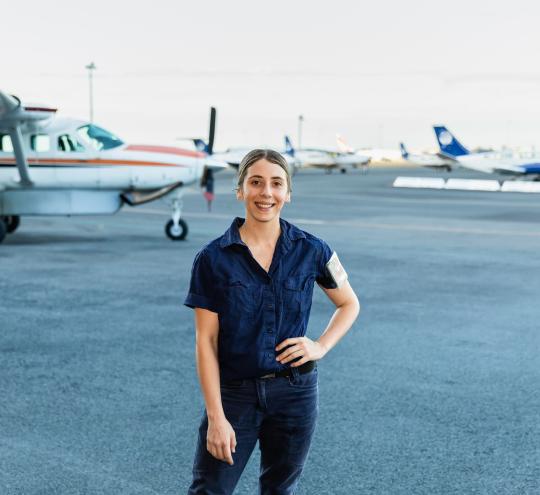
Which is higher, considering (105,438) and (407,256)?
(105,438)

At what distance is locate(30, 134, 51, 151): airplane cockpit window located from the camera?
16.6 meters

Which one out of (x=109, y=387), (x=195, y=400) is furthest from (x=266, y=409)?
(x=109, y=387)

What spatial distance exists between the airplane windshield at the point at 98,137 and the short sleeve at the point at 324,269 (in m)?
14.2

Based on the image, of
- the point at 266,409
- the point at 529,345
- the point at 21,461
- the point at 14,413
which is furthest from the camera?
the point at 529,345

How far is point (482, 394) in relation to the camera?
6367 millimetres

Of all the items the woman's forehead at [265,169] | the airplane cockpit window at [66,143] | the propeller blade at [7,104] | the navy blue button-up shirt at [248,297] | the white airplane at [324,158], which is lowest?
the white airplane at [324,158]

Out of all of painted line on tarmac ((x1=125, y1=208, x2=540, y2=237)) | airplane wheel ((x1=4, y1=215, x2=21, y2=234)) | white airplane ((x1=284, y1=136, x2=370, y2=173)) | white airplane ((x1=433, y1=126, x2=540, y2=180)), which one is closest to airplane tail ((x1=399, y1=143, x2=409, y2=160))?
white airplane ((x1=284, y1=136, x2=370, y2=173))

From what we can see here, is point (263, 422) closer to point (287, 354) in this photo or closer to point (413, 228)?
point (287, 354)

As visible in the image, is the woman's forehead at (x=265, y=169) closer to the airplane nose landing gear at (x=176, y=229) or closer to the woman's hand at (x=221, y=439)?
the woman's hand at (x=221, y=439)

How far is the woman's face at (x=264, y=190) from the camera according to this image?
296cm

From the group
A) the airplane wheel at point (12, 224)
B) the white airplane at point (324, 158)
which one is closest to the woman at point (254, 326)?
the airplane wheel at point (12, 224)

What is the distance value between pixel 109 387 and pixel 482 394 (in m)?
2.79

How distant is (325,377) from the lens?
6832 mm

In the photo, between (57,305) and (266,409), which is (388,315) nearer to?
(57,305)
